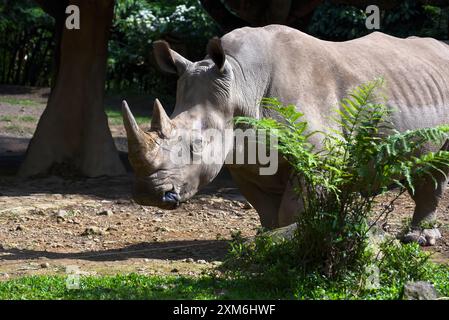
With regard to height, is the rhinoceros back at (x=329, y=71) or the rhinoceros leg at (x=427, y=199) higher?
the rhinoceros back at (x=329, y=71)

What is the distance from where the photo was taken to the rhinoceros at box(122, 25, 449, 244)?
21.0 feet

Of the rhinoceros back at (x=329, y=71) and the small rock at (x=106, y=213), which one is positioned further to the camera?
the small rock at (x=106, y=213)

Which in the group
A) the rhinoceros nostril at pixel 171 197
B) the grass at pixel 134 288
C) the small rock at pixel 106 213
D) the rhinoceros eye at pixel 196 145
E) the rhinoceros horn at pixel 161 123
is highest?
the rhinoceros horn at pixel 161 123

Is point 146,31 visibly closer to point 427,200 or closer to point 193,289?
point 427,200

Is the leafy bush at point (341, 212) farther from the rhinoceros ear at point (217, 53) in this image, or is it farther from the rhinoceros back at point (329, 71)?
the rhinoceros back at point (329, 71)

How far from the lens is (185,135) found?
6543 mm

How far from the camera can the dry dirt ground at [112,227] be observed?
23.2 ft

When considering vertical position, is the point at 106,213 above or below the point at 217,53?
below

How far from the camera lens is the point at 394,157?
5.69m

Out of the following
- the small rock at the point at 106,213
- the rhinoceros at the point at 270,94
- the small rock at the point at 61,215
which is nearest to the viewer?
the rhinoceros at the point at 270,94

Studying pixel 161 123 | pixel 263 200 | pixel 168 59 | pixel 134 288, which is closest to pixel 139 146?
pixel 161 123

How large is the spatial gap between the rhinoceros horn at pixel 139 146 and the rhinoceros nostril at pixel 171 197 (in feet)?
0.73

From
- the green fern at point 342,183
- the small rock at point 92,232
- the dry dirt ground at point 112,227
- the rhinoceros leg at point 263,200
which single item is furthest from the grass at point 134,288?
the small rock at point 92,232

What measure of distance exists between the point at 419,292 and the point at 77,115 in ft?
23.1
